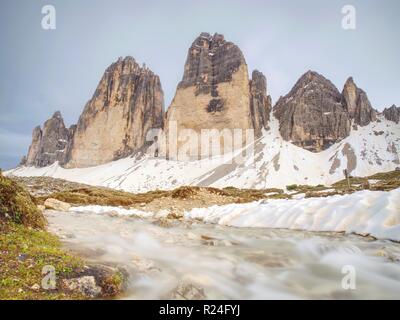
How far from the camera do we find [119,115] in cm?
17438

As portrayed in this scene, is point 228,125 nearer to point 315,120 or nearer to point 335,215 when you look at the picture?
point 315,120

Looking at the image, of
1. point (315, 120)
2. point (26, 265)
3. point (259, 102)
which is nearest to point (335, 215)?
point (26, 265)

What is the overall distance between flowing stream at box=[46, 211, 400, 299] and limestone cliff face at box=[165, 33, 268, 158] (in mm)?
130940

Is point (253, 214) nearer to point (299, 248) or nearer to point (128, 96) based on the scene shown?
point (299, 248)

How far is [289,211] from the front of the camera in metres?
15.4

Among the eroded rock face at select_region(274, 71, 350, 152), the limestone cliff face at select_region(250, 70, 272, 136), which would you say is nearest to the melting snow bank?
the limestone cliff face at select_region(250, 70, 272, 136)

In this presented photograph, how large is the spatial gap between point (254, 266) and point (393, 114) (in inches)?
6744

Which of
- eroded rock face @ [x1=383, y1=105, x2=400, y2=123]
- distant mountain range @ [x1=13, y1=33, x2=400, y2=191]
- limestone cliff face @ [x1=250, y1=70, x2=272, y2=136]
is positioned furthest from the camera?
eroded rock face @ [x1=383, y1=105, x2=400, y2=123]

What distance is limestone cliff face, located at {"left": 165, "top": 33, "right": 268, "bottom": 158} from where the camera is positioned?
140875 millimetres

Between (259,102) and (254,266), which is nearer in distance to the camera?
(254,266)

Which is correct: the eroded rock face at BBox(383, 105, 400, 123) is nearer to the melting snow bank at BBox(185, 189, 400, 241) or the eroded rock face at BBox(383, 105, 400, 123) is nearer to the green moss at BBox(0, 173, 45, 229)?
the melting snow bank at BBox(185, 189, 400, 241)
